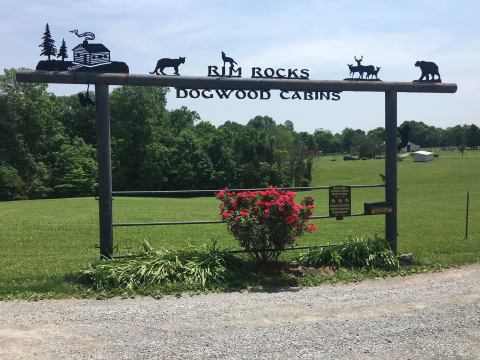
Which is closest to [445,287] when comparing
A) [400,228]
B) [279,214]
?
[279,214]

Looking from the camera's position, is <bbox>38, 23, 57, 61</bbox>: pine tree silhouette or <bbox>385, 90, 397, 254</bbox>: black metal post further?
<bbox>385, 90, 397, 254</bbox>: black metal post

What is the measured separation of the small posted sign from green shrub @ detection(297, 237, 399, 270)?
0.65 metres

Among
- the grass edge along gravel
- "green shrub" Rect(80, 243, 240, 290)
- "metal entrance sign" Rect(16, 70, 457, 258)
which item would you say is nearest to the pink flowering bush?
the grass edge along gravel

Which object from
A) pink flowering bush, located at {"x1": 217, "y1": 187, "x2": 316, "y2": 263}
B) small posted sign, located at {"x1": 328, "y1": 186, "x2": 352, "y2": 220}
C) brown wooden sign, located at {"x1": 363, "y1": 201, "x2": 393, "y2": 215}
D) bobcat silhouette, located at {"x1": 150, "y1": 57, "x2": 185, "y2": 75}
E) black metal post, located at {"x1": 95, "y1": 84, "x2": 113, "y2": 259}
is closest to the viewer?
pink flowering bush, located at {"x1": 217, "y1": 187, "x2": 316, "y2": 263}

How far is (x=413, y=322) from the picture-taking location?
5.98m

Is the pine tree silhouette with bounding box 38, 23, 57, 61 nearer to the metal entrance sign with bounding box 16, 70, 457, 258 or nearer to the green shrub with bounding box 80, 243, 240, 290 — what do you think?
the metal entrance sign with bounding box 16, 70, 457, 258

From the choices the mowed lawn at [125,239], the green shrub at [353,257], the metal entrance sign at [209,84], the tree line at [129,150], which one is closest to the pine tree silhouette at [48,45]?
the metal entrance sign at [209,84]

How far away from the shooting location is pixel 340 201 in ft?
32.3

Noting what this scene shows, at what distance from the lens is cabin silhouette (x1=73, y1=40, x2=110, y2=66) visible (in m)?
8.43

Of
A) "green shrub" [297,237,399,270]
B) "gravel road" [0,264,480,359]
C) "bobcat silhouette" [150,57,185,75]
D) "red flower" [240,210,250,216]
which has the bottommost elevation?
"gravel road" [0,264,480,359]

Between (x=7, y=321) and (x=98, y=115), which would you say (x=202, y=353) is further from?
(x=98, y=115)

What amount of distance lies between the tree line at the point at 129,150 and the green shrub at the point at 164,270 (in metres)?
44.9

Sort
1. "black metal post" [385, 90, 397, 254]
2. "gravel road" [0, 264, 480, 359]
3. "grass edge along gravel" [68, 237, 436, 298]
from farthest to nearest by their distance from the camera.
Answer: "black metal post" [385, 90, 397, 254], "grass edge along gravel" [68, 237, 436, 298], "gravel road" [0, 264, 480, 359]


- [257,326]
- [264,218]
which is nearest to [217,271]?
[264,218]
